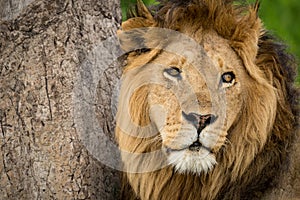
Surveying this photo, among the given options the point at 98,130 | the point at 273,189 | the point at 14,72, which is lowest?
the point at 273,189

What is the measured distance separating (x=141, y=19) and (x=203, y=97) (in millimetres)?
516

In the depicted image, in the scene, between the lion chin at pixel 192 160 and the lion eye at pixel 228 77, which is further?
the lion eye at pixel 228 77

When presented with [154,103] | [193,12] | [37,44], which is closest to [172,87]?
[154,103]

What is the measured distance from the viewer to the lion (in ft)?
13.6

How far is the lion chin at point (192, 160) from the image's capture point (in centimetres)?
404

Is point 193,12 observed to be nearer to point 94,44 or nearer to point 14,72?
point 94,44

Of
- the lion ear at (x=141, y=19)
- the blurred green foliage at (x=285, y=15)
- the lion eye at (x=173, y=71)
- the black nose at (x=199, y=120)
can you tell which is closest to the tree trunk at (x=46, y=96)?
the lion ear at (x=141, y=19)

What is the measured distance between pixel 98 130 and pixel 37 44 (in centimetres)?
50

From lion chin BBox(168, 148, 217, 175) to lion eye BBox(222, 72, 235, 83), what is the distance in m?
0.35

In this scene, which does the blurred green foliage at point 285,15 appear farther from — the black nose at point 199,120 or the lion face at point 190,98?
the black nose at point 199,120

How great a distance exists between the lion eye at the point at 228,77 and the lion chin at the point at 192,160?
35 cm

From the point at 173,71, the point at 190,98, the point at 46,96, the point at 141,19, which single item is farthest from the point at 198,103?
the point at 46,96

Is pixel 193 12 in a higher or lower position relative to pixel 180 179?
higher

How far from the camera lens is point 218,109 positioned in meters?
4.10
